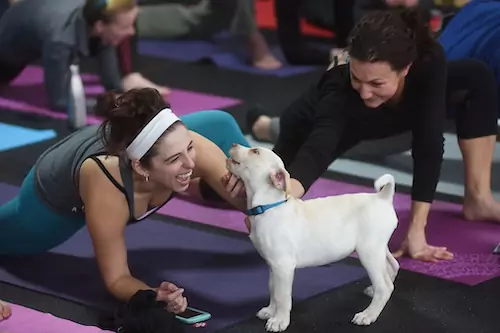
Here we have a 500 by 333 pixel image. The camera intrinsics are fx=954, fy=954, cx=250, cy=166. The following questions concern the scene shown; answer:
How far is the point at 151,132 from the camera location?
221 cm

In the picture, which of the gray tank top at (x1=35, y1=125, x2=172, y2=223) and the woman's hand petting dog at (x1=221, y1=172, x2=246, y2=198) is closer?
the woman's hand petting dog at (x1=221, y1=172, x2=246, y2=198)

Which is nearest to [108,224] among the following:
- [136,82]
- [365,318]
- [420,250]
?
[365,318]

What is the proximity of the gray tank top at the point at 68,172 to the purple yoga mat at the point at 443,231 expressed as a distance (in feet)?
2.19

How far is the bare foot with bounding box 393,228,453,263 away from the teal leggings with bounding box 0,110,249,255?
66cm

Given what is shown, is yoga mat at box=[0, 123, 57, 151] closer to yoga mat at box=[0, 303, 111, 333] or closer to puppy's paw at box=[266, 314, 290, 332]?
Answer: yoga mat at box=[0, 303, 111, 333]

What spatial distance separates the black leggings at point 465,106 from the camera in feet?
9.88

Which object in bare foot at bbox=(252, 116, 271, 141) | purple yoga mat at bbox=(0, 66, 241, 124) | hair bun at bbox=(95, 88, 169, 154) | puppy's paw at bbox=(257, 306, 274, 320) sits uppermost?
hair bun at bbox=(95, 88, 169, 154)

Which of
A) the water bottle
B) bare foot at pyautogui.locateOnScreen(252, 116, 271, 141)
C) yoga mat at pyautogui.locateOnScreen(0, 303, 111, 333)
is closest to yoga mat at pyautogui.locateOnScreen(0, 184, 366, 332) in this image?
yoga mat at pyautogui.locateOnScreen(0, 303, 111, 333)

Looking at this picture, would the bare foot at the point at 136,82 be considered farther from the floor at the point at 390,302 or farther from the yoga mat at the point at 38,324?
the yoga mat at the point at 38,324

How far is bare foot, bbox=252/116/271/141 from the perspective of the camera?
12.8 ft

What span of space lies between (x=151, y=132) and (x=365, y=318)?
2.21 feet

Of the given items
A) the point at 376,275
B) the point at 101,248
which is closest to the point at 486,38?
the point at 376,275

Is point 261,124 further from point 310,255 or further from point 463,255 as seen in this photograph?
point 310,255

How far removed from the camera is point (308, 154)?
2.45 m
